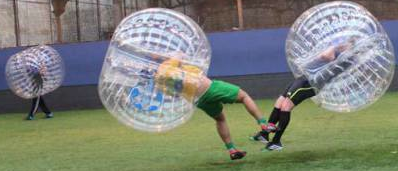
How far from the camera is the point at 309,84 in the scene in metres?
6.91

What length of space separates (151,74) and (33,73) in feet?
24.4

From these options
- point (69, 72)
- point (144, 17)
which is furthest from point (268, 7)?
point (144, 17)

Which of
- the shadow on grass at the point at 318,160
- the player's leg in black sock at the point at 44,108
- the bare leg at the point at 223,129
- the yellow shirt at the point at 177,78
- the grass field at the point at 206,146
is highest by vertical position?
the yellow shirt at the point at 177,78

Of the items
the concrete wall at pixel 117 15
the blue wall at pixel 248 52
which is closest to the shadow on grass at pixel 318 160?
the blue wall at pixel 248 52

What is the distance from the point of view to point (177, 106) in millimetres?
5875

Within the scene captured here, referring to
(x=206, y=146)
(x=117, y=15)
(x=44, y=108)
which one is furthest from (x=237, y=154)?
(x=117, y=15)

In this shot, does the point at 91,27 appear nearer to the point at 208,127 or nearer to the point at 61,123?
the point at 61,123

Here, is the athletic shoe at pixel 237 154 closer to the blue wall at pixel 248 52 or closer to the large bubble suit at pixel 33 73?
the large bubble suit at pixel 33 73

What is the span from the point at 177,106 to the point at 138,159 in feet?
6.72

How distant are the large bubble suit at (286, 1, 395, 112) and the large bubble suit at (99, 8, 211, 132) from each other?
1341 mm

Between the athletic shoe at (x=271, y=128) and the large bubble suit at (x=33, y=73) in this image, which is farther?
the large bubble suit at (x=33, y=73)

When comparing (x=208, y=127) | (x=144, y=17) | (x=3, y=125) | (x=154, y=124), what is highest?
(x=144, y=17)

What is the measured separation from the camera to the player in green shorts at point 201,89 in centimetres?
580

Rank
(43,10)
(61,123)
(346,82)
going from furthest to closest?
(43,10) → (61,123) → (346,82)
